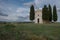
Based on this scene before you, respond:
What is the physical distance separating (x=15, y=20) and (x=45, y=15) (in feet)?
18.3

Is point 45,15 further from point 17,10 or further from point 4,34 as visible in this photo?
point 4,34

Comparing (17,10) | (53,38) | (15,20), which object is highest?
(17,10)

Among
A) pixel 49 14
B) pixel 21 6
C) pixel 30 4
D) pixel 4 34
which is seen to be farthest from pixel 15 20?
pixel 49 14

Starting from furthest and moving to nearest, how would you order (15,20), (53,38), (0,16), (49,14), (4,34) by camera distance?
(49,14) < (15,20) < (0,16) < (53,38) < (4,34)

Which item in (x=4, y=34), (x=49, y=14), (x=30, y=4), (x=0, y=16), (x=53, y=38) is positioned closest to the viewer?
(x=4, y=34)

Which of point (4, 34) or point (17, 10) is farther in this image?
point (17, 10)

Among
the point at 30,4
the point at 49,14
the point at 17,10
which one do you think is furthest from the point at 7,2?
the point at 49,14

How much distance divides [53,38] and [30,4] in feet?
11.3

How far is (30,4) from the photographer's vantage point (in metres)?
8.80

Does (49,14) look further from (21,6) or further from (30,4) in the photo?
(21,6)

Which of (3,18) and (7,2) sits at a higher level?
(7,2)

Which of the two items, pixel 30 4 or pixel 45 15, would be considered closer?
pixel 30 4

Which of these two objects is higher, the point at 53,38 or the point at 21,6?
the point at 21,6

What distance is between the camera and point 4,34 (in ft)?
17.6
